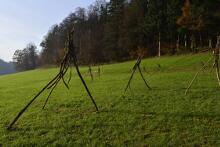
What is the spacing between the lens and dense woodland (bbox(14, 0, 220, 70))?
220 feet

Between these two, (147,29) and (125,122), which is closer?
(125,122)

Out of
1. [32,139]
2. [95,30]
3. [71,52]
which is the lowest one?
[32,139]

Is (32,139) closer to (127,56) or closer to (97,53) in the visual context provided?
(127,56)

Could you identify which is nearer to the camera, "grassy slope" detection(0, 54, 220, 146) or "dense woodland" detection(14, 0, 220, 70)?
"grassy slope" detection(0, 54, 220, 146)

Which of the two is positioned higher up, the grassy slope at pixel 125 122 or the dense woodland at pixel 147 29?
the dense woodland at pixel 147 29

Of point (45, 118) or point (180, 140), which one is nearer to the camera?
point (180, 140)

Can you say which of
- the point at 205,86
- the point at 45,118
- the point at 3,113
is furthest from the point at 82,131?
the point at 205,86

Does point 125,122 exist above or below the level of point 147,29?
below

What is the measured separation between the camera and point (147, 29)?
82750mm

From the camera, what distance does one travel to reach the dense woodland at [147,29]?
6712 cm

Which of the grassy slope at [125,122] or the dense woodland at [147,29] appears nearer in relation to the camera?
the grassy slope at [125,122]

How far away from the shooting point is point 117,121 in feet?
47.7

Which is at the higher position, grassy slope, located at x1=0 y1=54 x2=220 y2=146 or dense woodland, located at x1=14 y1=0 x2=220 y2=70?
dense woodland, located at x1=14 y1=0 x2=220 y2=70

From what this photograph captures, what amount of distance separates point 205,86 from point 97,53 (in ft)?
268
